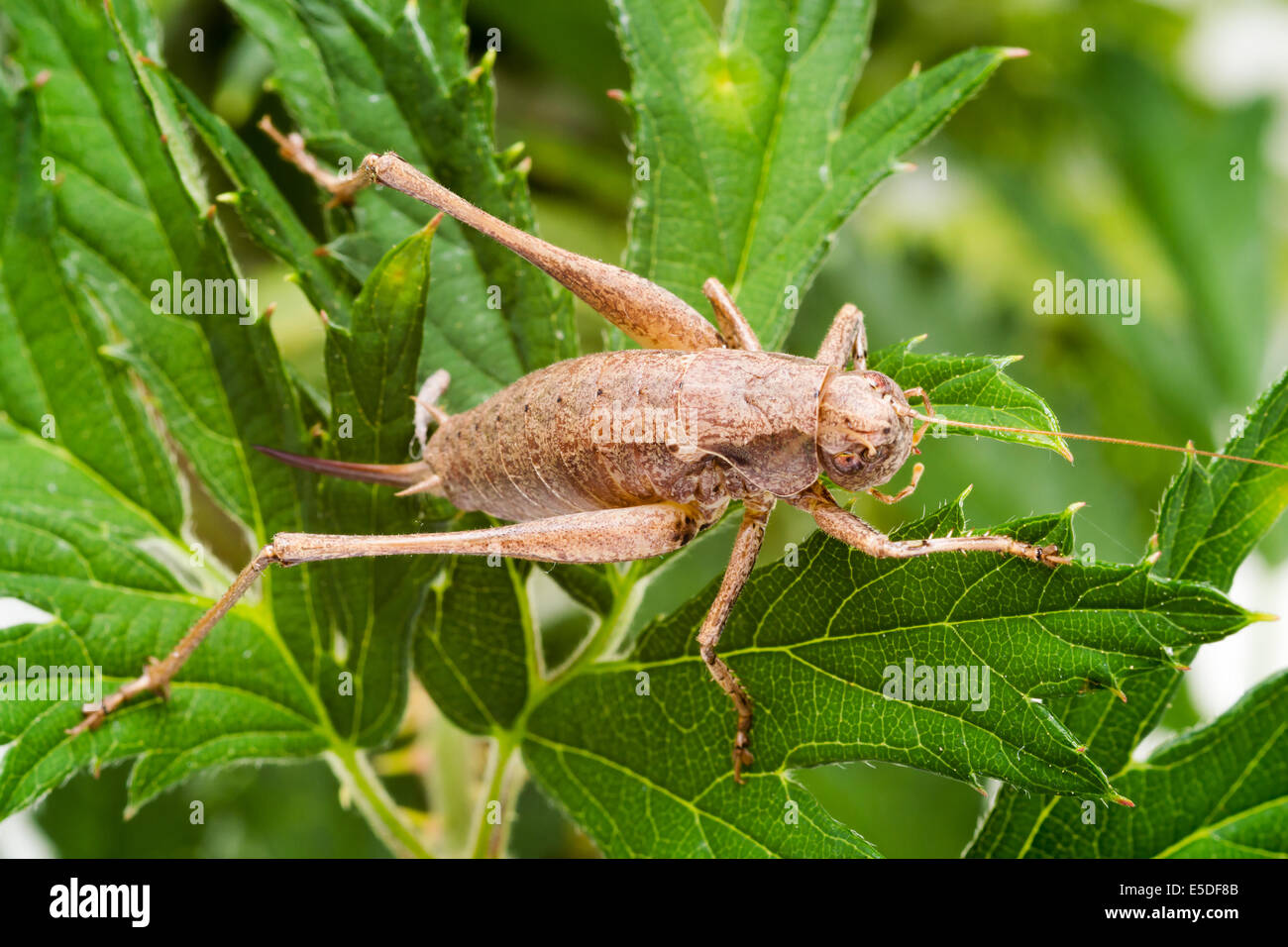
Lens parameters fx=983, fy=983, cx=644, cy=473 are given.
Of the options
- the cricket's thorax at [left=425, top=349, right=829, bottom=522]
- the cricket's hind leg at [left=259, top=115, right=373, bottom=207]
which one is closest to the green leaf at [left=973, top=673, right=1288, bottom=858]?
the cricket's thorax at [left=425, top=349, right=829, bottom=522]

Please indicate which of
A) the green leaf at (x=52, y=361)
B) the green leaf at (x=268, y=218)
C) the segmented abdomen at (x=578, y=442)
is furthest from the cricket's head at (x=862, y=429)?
the green leaf at (x=52, y=361)

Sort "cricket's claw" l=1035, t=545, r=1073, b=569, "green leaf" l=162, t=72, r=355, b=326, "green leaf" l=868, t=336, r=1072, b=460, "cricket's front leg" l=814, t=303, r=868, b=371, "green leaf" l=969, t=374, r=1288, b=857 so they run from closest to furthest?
1. "cricket's claw" l=1035, t=545, r=1073, b=569
2. "green leaf" l=868, t=336, r=1072, b=460
3. "green leaf" l=969, t=374, r=1288, b=857
4. "green leaf" l=162, t=72, r=355, b=326
5. "cricket's front leg" l=814, t=303, r=868, b=371

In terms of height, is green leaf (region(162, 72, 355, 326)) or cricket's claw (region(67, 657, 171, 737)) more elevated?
green leaf (region(162, 72, 355, 326))

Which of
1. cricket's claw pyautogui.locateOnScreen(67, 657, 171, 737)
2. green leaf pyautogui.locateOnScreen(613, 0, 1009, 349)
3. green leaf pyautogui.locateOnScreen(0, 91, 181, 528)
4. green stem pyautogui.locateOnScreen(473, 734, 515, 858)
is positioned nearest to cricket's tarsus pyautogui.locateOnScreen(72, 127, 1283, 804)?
cricket's claw pyautogui.locateOnScreen(67, 657, 171, 737)

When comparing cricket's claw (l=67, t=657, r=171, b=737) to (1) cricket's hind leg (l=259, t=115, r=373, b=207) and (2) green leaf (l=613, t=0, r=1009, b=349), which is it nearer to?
(1) cricket's hind leg (l=259, t=115, r=373, b=207)

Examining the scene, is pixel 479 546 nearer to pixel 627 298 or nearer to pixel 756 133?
pixel 627 298

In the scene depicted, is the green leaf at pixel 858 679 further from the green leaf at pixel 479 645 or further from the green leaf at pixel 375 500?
the green leaf at pixel 375 500

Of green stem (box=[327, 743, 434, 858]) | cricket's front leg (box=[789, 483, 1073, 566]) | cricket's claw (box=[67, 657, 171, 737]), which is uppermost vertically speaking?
cricket's front leg (box=[789, 483, 1073, 566])

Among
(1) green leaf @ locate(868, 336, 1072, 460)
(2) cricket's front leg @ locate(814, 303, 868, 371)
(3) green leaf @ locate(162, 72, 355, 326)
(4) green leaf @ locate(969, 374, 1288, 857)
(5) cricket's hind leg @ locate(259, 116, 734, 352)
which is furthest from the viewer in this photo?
(2) cricket's front leg @ locate(814, 303, 868, 371)

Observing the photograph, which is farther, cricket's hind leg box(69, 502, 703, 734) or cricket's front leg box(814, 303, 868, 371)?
cricket's front leg box(814, 303, 868, 371)
